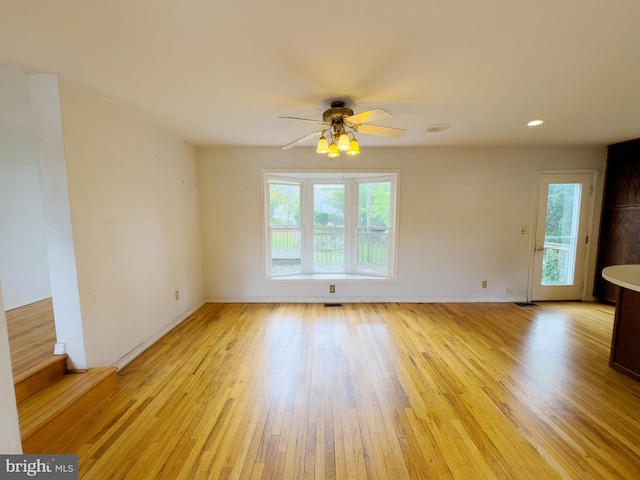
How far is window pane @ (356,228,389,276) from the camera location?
4184 mm

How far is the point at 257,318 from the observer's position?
11.3ft

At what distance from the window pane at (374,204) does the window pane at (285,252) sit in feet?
3.73

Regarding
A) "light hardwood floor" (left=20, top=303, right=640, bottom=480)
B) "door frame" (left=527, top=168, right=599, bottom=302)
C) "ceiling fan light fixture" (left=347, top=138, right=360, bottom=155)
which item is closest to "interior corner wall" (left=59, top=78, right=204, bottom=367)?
"light hardwood floor" (left=20, top=303, right=640, bottom=480)

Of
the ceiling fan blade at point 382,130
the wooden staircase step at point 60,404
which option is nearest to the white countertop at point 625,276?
the ceiling fan blade at point 382,130

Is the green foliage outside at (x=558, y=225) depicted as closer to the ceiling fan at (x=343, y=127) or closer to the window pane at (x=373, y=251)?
the window pane at (x=373, y=251)

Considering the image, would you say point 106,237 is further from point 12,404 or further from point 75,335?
point 12,404

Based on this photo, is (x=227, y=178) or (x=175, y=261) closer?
(x=175, y=261)

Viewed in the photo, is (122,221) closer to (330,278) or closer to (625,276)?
(330,278)

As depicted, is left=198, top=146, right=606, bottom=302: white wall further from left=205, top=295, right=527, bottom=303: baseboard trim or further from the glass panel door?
the glass panel door

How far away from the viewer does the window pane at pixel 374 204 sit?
4086 millimetres

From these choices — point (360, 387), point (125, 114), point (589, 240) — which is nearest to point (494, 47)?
point (360, 387)

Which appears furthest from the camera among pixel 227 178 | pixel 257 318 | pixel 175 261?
pixel 227 178

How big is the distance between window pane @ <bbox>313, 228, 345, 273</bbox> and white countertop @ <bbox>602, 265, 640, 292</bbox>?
10.0 ft

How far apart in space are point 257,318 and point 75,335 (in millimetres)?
1846
